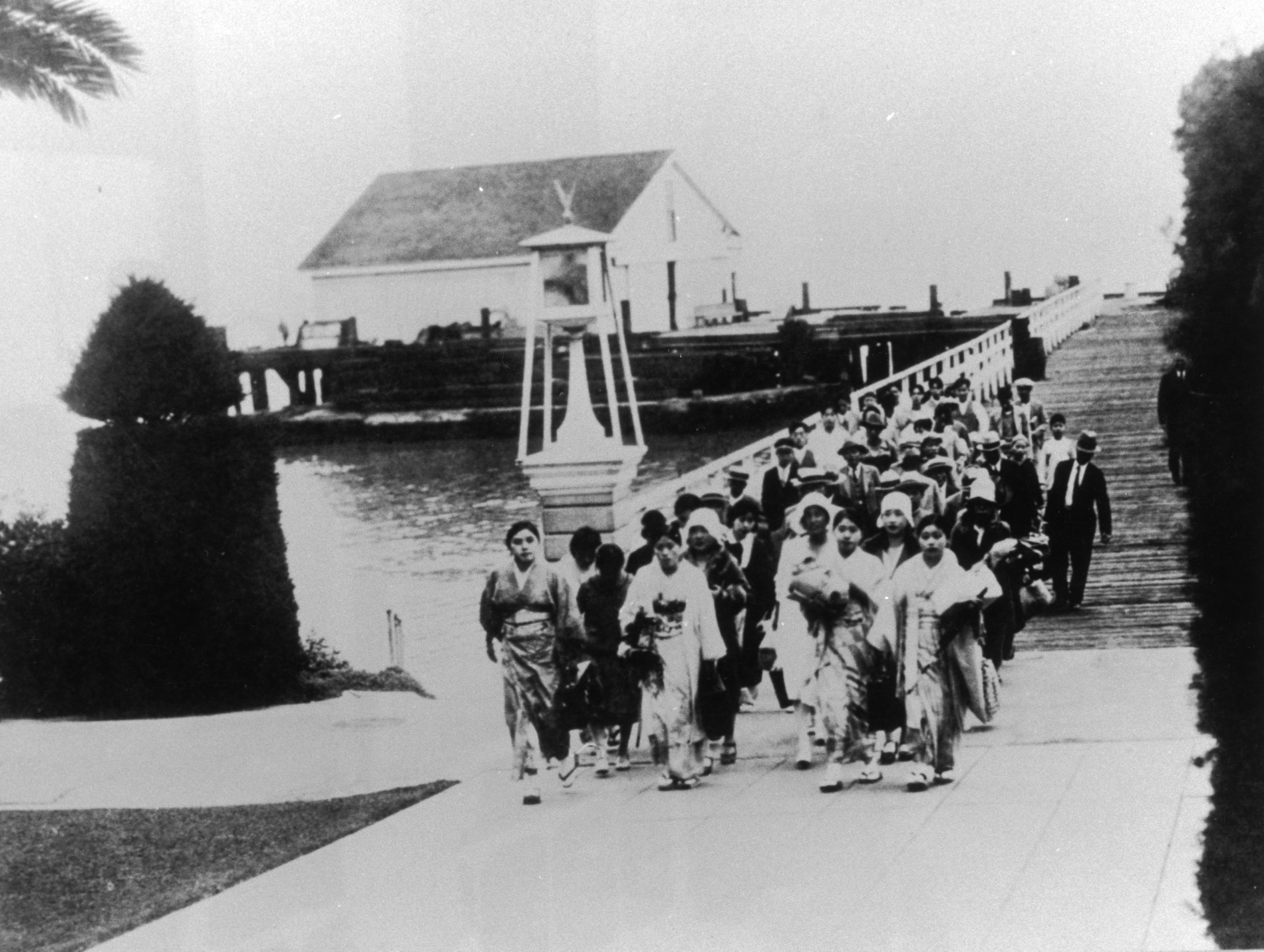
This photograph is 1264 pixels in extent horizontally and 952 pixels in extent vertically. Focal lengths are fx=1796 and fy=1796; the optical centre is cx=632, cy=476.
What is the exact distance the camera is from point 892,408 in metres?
7.92

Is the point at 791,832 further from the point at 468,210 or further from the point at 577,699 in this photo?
the point at 468,210

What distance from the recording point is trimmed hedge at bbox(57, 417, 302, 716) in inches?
320

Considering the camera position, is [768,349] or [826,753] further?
Result: [768,349]

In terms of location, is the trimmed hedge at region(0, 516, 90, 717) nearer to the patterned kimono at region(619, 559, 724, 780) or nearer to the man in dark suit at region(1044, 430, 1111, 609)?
the patterned kimono at region(619, 559, 724, 780)

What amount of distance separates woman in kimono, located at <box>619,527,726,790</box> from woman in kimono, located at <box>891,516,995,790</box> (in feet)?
2.47

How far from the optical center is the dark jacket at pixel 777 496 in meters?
7.80

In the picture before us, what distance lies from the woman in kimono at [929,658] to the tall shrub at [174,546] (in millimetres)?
2887

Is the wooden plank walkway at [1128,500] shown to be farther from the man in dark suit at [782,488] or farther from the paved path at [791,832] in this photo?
the man in dark suit at [782,488]

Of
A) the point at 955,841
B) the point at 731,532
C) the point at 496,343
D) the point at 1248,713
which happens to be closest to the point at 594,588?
the point at 731,532

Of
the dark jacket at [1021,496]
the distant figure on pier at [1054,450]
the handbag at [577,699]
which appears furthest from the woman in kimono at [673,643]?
the distant figure on pier at [1054,450]

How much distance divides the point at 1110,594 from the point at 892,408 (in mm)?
1303

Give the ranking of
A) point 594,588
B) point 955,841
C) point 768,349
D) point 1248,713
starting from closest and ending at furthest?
1. point 955,841
2. point 1248,713
3. point 594,588
4. point 768,349

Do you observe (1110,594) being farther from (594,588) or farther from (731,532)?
(594,588)

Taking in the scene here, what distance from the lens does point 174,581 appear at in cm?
821
